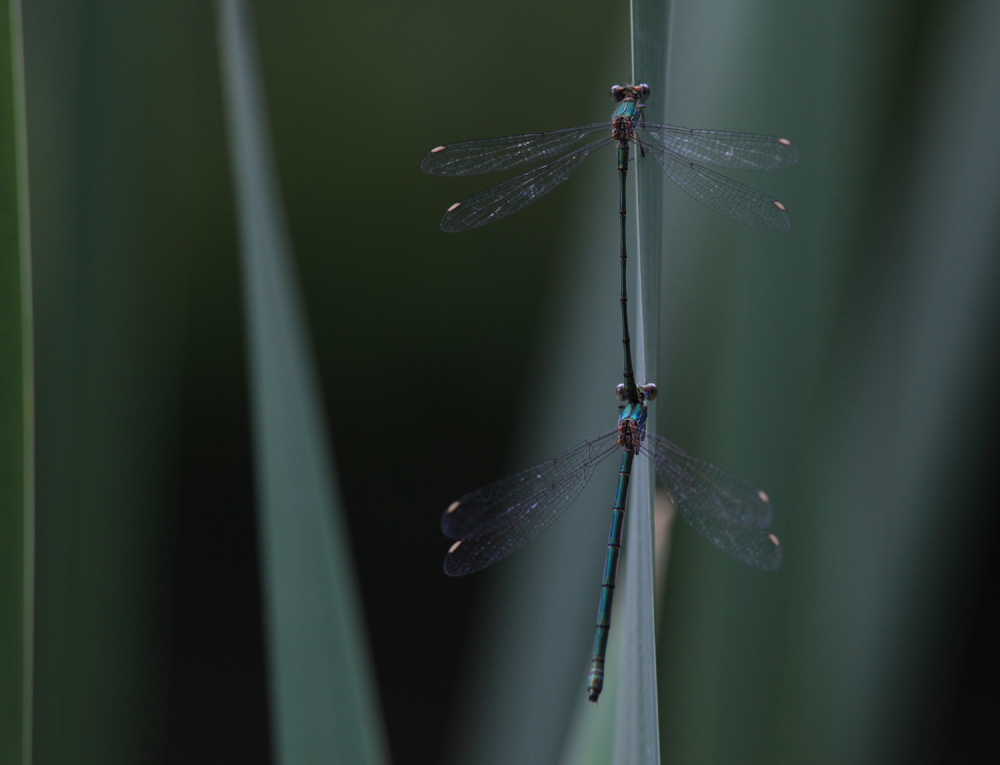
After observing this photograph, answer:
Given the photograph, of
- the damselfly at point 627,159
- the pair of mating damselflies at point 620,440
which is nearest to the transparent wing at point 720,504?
the pair of mating damselflies at point 620,440

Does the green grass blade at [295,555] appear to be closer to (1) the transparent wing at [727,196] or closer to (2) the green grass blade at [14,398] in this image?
(2) the green grass blade at [14,398]

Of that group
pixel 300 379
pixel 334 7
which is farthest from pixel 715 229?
pixel 334 7

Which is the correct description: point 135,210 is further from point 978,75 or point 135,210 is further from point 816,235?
point 978,75

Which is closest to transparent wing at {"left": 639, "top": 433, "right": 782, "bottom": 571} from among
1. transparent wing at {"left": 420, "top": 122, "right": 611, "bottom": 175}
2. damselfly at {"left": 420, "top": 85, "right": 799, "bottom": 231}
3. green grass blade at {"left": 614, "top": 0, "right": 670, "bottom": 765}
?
green grass blade at {"left": 614, "top": 0, "right": 670, "bottom": 765}

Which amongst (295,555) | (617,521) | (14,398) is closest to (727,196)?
(617,521)

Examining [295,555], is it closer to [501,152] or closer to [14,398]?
[14,398]

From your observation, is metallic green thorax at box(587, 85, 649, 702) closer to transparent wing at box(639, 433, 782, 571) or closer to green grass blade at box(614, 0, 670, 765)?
transparent wing at box(639, 433, 782, 571)
